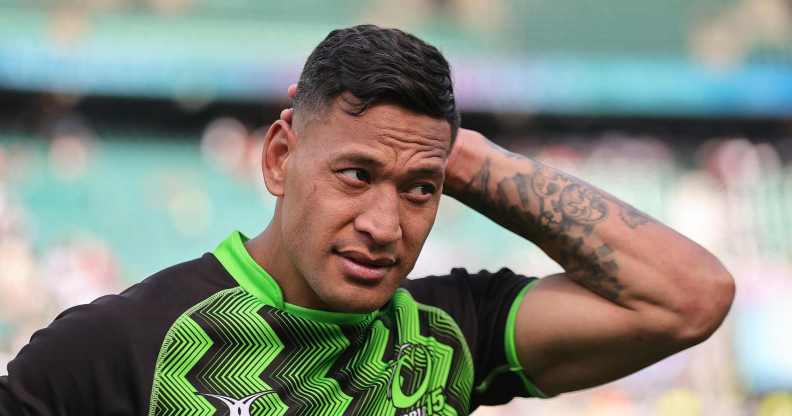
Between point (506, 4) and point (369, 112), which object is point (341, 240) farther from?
point (506, 4)

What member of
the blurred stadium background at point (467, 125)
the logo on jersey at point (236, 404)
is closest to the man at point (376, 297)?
the logo on jersey at point (236, 404)

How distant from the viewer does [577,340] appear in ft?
8.61

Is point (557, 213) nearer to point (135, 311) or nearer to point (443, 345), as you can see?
point (443, 345)

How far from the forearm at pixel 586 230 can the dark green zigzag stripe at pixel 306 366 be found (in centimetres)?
57

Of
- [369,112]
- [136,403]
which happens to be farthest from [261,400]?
[369,112]

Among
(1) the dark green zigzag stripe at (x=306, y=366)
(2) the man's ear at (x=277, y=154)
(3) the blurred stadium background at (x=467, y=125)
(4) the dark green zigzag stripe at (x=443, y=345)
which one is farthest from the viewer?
(3) the blurred stadium background at (x=467, y=125)

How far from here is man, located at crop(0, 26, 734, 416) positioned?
7.30 ft

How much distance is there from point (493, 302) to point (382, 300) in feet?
1.71

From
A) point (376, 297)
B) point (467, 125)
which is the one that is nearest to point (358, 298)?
point (376, 297)

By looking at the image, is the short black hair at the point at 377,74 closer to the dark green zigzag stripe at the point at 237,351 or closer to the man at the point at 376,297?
the man at the point at 376,297

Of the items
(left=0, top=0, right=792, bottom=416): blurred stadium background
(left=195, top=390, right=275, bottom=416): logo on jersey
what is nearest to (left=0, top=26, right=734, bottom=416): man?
(left=195, top=390, right=275, bottom=416): logo on jersey

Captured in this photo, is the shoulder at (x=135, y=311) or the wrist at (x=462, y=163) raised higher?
the wrist at (x=462, y=163)

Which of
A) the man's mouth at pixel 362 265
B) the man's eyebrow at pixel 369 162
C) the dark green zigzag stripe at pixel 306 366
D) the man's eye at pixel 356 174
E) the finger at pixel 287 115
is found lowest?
the dark green zigzag stripe at pixel 306 366

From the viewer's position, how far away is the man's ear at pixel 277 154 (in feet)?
8.04
